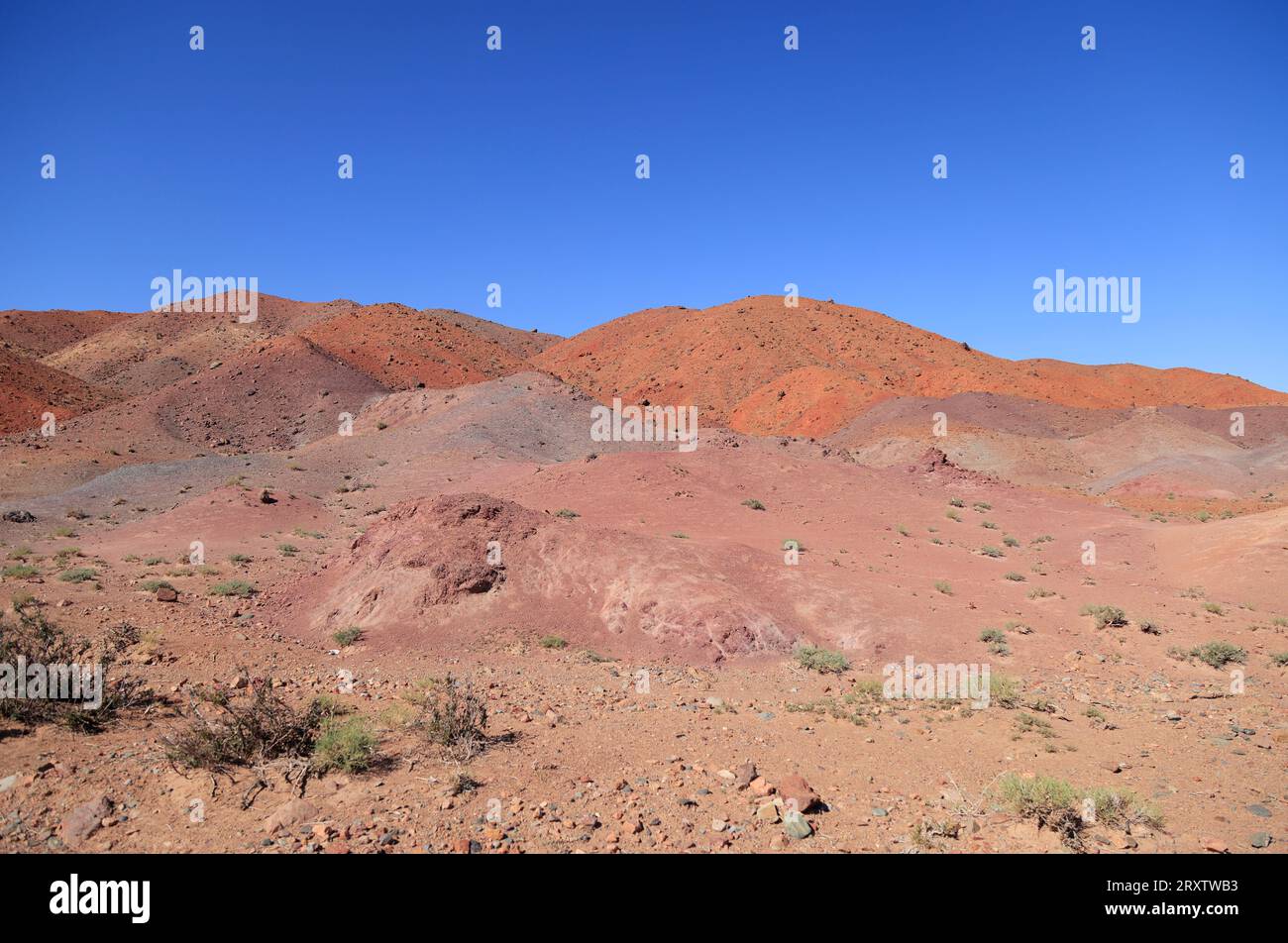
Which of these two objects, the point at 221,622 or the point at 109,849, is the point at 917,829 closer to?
the point at 109,849

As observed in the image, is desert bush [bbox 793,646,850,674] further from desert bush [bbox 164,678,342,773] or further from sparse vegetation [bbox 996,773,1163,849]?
desert bush [bbox 164,678,342,773]

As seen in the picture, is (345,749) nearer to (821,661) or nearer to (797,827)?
(797,827)

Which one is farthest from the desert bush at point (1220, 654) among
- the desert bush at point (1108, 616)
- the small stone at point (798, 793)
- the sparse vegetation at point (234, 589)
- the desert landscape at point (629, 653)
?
the sparse vegetation at point (234, 589)

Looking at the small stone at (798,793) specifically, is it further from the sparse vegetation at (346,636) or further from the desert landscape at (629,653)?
the sparse vegetation at (346,636)

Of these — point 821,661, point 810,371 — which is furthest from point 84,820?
point 810,371

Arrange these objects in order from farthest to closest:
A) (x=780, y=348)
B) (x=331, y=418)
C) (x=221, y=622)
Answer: (x=780, y=348) < (x=331, y=418) < (x=221, y=622)
